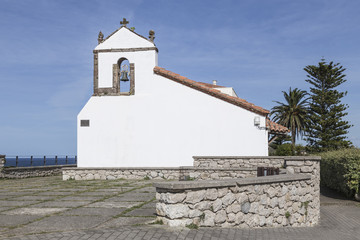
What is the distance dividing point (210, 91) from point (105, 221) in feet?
33.6

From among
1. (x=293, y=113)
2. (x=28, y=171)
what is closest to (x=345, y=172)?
(x=28, y=171)

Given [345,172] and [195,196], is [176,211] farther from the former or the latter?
[345,172]

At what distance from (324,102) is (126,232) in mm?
35169

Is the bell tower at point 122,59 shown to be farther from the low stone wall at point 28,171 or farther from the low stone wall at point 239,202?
the low stone wall at point 239,202

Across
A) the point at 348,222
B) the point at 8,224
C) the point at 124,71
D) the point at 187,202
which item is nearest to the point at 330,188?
the point at 348,222

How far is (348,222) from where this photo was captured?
1020 cm

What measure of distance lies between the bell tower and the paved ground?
6936 millimetres

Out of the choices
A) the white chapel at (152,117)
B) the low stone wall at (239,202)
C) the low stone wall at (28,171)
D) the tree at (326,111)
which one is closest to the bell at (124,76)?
the white chapel at (152,117)

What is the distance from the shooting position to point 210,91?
1606 centimetres

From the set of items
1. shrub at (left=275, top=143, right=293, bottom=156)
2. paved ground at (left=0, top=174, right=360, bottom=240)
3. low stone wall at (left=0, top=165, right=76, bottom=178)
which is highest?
shrub at (left=275, top=143, right=293, bottom=156)

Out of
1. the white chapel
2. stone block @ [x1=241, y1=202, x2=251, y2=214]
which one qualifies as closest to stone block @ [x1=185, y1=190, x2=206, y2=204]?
stone block @ [x1=241, y1=202, x2=251, y2=214]

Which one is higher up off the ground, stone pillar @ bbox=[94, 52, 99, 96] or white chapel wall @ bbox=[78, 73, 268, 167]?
stone pillar @ bbox=[94, 52, 99, 96]

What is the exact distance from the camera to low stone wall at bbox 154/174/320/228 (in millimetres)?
6223

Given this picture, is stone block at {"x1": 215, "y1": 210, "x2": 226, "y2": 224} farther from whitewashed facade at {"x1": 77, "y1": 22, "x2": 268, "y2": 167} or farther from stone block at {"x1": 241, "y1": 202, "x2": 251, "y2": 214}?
whitewashed facade at {"x1": 77, "y1": 22, "x2": 268, "y2": 167}
